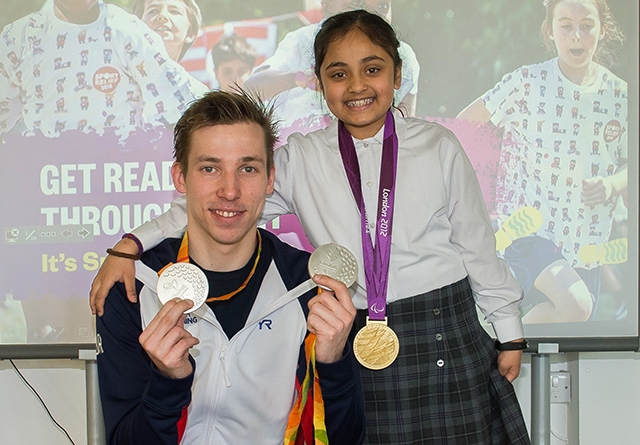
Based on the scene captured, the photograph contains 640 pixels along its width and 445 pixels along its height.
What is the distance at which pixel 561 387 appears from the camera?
10.4ft

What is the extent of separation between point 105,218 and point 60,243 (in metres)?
0.20

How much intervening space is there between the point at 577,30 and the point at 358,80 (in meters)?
1.19

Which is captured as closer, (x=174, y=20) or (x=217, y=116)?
(x=217, y=116)

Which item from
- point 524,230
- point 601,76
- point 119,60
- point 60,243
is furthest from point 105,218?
point 601,76

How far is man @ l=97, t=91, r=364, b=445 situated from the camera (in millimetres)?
1747

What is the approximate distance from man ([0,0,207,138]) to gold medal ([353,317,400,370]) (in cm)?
131

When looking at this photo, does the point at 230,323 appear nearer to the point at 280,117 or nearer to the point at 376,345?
the point at 376,345

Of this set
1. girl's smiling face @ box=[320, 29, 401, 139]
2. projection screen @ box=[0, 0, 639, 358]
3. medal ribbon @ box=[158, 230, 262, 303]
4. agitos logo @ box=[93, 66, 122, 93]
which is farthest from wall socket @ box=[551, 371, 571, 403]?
agitos logo @ box=[93, 66, 122, 93]

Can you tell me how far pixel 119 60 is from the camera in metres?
2.94

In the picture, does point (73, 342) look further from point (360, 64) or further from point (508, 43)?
point (508, 43)

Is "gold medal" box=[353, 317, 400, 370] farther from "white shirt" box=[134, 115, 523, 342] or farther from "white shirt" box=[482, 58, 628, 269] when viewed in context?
"white shirt" box=[482, 58, 628, 269]

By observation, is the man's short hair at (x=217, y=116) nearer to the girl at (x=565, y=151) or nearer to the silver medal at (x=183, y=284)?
the silver medal at (x=183, y=284)

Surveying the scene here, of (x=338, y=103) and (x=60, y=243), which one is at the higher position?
(x=338, y=103)

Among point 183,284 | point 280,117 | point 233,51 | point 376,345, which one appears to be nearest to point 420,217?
point 376,345
